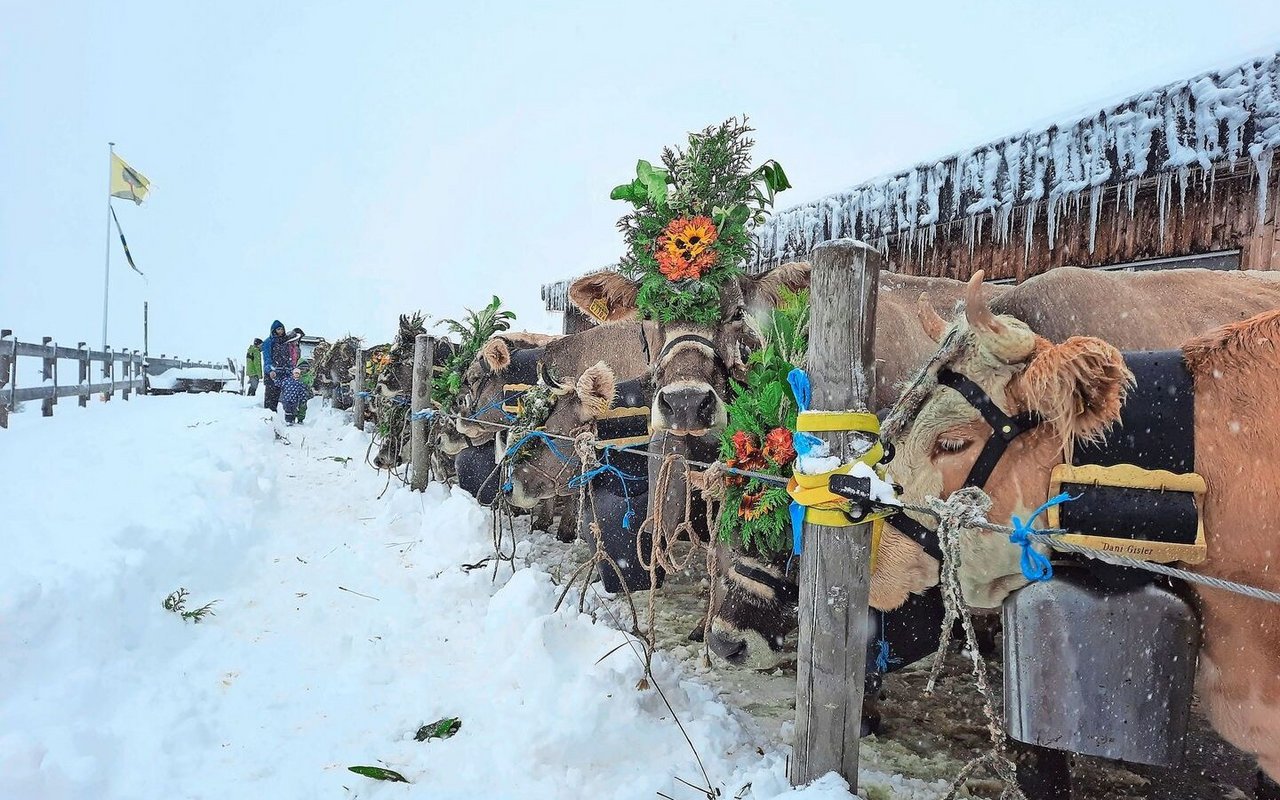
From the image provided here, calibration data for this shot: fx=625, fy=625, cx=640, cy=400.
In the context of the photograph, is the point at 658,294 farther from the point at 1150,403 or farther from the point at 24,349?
the point at 24,349

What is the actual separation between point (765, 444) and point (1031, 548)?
145 cm

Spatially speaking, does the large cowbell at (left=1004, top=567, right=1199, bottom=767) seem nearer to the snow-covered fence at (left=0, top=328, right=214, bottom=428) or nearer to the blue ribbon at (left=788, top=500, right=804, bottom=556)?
the blue ribbon at (left=788, top=500, right=804, bottom=556)

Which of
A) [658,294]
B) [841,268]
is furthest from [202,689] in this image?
[841,268]

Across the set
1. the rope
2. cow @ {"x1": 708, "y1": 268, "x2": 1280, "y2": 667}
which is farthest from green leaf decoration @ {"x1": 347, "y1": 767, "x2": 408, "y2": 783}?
the rope

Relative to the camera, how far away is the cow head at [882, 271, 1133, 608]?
170 cm

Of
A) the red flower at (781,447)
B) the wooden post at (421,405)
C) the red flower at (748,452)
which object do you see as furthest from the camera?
the wooden post at (421,405)

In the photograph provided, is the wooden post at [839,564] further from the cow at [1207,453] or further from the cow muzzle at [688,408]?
the cow muzzle at [688,408]

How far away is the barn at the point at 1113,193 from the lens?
391cm

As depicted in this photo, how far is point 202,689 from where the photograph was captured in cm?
314

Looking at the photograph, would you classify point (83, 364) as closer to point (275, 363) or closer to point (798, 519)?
point (275, 363)

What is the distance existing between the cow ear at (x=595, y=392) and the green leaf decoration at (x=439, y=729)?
2.50m

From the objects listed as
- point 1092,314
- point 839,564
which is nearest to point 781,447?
point 839,564

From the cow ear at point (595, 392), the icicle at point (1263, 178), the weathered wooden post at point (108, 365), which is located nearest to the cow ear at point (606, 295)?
the cow ear at point (595, 392)

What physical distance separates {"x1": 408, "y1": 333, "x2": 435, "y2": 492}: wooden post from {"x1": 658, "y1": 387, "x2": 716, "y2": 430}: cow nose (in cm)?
540
